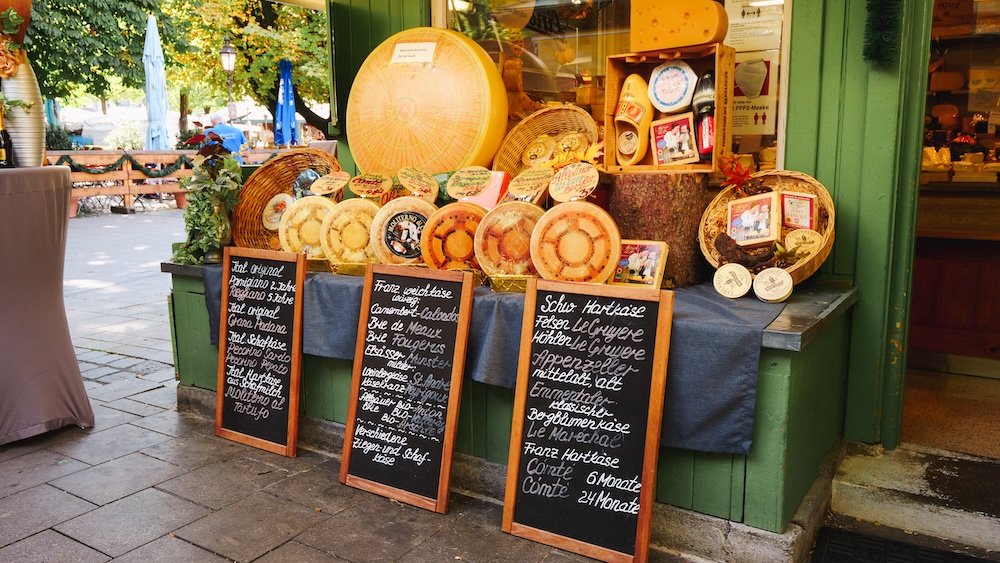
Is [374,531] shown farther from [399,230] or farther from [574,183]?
[574,183]

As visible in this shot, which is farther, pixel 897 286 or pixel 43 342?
pixel 43 342

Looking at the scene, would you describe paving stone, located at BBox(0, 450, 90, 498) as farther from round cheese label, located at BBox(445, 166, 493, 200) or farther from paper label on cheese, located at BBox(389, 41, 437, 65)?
paper label on cheese, located at BBox(389, 41, 437, 65)

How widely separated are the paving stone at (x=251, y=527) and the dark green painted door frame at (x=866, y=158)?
236cm

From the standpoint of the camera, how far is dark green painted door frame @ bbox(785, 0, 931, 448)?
3.06 m

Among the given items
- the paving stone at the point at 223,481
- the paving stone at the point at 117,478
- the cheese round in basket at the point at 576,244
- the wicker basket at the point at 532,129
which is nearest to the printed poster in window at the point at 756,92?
the wicker basket at the point at 532,129

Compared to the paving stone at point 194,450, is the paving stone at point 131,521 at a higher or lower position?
lower

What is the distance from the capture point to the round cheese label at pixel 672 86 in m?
3.16

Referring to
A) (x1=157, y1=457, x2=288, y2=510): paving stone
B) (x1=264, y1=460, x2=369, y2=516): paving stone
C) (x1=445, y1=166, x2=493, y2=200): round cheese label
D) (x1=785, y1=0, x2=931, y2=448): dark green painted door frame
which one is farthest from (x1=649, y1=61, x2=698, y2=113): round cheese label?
(x1=157, y1=457, x2=288, y2=510): paving stone

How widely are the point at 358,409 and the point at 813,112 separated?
90.1 inches

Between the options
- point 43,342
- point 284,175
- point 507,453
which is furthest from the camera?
point 284,175

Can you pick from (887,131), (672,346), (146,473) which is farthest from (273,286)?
(887,131)

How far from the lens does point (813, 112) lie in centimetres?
319

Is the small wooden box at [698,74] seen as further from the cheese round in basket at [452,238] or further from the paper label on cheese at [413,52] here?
the paper label on cheese at [413,52]

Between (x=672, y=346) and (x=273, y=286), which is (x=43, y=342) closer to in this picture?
(x=273, y=286)
